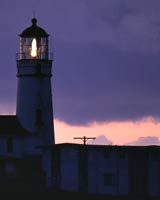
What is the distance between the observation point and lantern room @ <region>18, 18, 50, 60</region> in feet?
409

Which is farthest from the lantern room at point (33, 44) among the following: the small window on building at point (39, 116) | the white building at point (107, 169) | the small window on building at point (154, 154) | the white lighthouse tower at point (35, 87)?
the small window on building at point (154, 154)

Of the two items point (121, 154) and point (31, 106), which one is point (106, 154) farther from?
point (31, 106)

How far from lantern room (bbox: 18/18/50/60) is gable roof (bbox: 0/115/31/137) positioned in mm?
5060

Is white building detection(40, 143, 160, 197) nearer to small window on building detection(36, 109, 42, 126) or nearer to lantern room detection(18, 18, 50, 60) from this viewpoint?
small window on building detection(36, 109, 42, 126)

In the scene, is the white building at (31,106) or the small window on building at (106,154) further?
the white building at (31,106)

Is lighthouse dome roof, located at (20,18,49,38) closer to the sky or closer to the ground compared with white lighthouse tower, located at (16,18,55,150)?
closer to the sky

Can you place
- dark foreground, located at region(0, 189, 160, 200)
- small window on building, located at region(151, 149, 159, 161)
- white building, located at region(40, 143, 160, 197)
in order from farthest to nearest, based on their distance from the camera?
1. small window on building, located at region(151, 149, 159, 161)
2. white building, located at region(40, 143, 160, 197)
3. dark foreground, located at region(0, 189, 160, 200)

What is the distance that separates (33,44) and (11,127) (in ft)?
22.7

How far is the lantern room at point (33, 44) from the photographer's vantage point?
124625mm

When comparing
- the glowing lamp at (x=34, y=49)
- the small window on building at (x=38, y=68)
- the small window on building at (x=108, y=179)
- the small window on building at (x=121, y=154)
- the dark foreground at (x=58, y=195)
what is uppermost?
the glowing lamp at (x=34, y=49)

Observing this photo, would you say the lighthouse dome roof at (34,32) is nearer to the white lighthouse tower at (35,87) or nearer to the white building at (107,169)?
the white lighthouse tower at (35,87)

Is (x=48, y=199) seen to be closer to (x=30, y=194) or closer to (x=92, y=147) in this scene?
(x=30, y=194)

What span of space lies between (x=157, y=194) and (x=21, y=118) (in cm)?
1378

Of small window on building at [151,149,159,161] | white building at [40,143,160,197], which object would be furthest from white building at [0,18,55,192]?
small window on building at [151,149,159,161]
